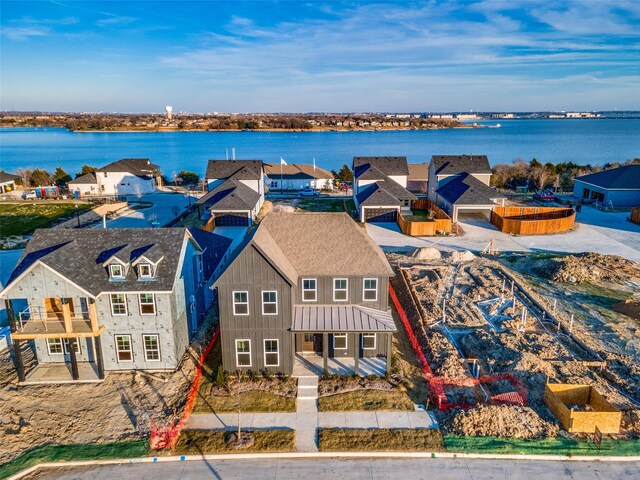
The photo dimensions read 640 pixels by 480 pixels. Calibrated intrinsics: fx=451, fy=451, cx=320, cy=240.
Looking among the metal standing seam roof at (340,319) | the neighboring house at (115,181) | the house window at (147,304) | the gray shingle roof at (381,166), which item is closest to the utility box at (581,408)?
the metal standing seam roof at (340,319)

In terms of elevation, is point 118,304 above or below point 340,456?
above

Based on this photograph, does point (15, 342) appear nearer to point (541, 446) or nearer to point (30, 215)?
point (541, 446)

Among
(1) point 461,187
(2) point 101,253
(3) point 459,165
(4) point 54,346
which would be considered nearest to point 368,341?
(2) point 101,253

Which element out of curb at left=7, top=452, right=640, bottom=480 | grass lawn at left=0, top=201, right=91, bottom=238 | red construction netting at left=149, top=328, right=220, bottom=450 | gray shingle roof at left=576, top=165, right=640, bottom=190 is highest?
gray shingle roof at left=576, top=165, right=640, bottom=190

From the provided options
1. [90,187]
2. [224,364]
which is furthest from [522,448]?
[90,187]

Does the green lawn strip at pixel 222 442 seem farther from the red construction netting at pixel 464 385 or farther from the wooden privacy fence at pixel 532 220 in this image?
the wooden privacy fence at pixel 532 220


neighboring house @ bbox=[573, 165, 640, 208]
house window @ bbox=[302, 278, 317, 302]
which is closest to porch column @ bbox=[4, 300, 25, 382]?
house window @ bbox=[302, 278, 317, 302]

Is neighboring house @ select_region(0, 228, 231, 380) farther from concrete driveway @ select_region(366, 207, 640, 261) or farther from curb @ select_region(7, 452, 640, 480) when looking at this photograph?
concrete driveway @ select_region(366, 207, 640, 261)
